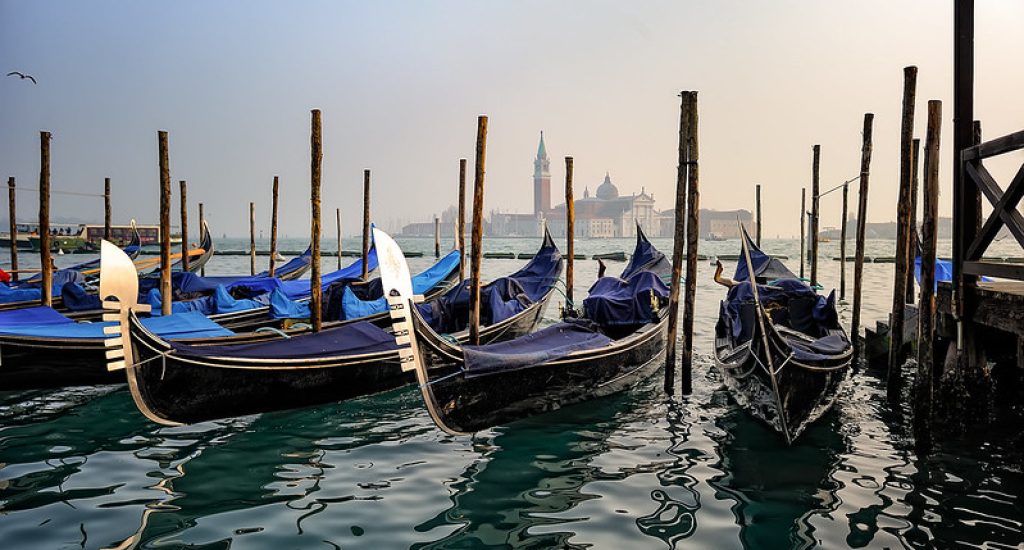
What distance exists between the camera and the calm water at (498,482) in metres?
3.20

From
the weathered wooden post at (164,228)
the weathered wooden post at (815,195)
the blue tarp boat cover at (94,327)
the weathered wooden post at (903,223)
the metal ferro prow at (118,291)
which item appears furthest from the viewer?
the weathered wooden post at (815,195)

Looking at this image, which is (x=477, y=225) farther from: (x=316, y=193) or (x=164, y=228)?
(x=164, y=228)

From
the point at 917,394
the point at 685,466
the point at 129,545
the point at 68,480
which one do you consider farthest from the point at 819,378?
the point at 68,480

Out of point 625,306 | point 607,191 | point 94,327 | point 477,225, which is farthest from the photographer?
point 607,191

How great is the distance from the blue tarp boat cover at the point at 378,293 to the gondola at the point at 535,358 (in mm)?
2364

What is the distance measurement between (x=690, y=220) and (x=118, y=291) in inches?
151

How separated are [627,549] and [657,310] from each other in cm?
390

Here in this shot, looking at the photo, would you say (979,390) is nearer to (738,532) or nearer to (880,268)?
(738,532)

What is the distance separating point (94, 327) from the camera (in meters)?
5.90

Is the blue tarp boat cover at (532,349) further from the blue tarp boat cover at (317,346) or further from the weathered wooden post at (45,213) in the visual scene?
the weathered wooden post at (45,213)

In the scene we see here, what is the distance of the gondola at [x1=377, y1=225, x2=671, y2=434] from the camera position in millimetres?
4094

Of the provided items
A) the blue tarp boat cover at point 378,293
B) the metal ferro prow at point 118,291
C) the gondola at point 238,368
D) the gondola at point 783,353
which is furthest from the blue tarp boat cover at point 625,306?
the metal ferro prow at point 118,291

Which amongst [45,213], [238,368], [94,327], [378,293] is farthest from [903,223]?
[45,213]

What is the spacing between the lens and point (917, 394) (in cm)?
408
